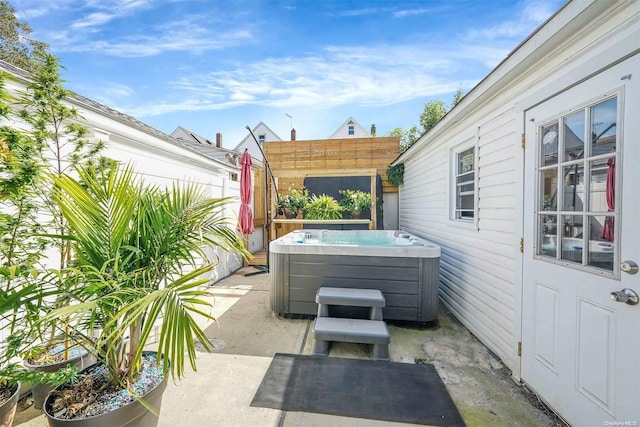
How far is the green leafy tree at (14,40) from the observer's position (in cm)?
909

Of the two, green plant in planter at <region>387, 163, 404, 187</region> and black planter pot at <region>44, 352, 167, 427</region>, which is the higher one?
green plant in planter at <region>387, 163, 404, 187</region>

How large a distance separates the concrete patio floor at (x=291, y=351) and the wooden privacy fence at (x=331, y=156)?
424 centimetres

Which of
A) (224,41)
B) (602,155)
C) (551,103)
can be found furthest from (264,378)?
(224,41)

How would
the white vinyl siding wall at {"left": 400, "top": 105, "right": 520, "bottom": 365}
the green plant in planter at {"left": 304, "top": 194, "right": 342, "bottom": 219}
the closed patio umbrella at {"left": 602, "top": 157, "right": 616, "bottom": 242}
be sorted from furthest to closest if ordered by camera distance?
the green plant in planter at {"left": 304, "top": 194, "right": 342, "bottom": 219}
the white vinyl siding wall at {"left": 400, "top": 105, "right": 520, "bottom": 365}
the closed patio umbrella at {"left": 602, "top": 157, "right": 616, "bottom": 242}

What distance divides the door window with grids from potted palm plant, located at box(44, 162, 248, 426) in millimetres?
2173

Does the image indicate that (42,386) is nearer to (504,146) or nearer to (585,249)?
(585,249)

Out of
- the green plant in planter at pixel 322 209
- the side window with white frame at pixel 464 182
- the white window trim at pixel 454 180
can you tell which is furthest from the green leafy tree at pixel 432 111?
the side window with white frame at pixel 464 182

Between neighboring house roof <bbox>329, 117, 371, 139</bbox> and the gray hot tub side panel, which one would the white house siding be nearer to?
the gray hot tub side panel

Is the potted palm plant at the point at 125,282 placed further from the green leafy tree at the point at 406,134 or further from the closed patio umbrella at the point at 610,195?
the green leafy tree at the point at 406,134

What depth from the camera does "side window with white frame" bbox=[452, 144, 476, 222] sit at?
3292 millimetres

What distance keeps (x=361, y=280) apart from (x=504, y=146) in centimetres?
202

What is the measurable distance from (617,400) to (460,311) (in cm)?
195

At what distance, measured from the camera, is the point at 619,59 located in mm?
1383

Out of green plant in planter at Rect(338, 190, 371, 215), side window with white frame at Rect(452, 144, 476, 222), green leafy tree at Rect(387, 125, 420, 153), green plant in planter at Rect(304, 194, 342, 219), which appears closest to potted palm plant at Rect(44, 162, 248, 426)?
side window with white frame at Rect(452, 144, 476, 222)
